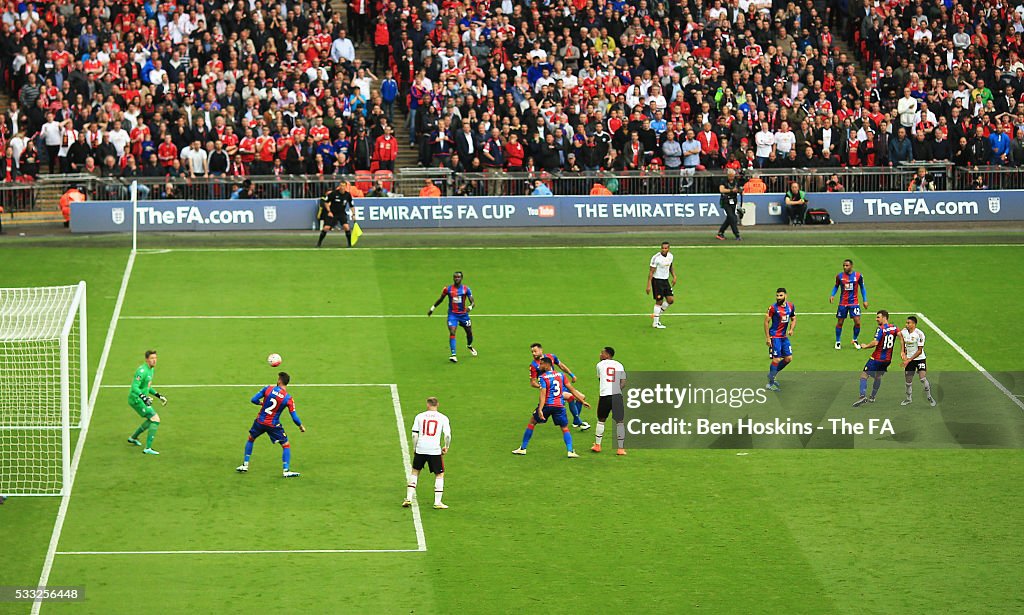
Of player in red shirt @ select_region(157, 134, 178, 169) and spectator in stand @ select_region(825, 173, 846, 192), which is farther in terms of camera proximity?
spectator in stand @ select_region(825, 173, 846, 192)

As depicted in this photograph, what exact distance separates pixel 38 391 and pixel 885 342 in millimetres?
16192

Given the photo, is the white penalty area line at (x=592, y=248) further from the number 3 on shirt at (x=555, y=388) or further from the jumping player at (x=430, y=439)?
the jumping player at (x=430, y=439)

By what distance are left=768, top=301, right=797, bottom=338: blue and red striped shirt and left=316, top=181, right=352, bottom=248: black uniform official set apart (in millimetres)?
15505

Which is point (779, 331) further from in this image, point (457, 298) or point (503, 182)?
point (503, 182)

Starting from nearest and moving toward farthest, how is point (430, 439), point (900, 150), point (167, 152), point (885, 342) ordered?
1. point (430, 439)
2. point (885, 342)
3. point (167, 152)
4. point (900, 150)

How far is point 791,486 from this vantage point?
27.2 m

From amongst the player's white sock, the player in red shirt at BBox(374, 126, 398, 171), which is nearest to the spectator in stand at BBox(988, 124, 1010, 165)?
the player in red shirt at BBox(374, 126, 398, 171)

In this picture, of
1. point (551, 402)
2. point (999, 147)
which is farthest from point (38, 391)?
point (999, 147)

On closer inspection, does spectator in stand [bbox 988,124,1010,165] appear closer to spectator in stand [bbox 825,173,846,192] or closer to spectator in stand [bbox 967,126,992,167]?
spectator in stand [bbox 967,126,992,167]

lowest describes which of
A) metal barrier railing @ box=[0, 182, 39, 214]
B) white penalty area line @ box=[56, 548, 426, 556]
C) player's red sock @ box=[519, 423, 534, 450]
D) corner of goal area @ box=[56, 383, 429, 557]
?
white penalty area line @ box=[56, 548, 426, 556]

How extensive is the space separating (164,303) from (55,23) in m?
14.6

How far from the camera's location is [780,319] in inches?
1246

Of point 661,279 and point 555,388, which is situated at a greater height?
point 661,279

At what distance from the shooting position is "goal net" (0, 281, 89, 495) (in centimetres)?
2697
